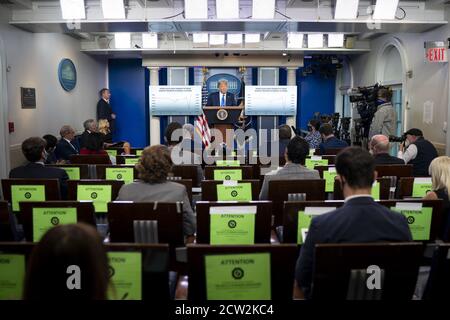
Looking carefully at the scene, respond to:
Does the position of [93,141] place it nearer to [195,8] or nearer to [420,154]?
[195,8]

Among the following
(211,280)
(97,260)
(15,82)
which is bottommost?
(211,280)

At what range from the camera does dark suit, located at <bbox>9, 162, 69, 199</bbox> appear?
3.79 metres

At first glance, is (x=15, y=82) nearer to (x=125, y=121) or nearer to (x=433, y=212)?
(x=125, y=121)

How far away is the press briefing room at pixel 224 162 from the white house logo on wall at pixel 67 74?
59mm

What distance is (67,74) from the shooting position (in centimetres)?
919

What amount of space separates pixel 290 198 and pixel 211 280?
1711 millimetres

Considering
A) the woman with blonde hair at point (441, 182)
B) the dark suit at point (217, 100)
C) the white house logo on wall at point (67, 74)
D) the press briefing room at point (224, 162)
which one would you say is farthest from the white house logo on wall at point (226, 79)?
the woman with blonde hair at point (441, 182)

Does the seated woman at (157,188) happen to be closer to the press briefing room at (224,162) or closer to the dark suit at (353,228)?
the press briefing room at (224,162)

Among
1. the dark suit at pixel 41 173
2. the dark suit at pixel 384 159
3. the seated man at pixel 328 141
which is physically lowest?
the dark suit at pixel 41 173

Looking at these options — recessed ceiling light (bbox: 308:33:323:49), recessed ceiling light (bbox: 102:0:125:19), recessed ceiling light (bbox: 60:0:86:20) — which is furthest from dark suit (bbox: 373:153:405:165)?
recessed ceiling light (bbox: 60:0:86:20)

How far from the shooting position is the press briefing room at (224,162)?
Result: 1603mm

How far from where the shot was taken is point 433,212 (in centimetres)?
248

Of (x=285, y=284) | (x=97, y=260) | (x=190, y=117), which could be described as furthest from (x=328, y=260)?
(x=190, y=117)

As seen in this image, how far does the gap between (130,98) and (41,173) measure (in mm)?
8812
